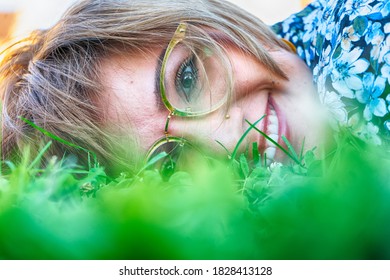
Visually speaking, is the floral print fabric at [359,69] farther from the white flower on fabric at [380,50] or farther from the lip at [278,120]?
the lip at [278,120]

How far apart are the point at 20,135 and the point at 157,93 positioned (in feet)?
1.21

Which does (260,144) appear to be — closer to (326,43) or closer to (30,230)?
(326,43)

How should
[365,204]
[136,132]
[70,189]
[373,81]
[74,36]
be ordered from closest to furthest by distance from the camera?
[365,204]
[70,189]
[373,81]
[136,132]
[74,36]

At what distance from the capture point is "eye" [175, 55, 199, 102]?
4.10ft

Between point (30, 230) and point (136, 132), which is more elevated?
point (136, 132)

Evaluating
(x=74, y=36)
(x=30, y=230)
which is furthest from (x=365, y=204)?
(x=74, y=36)

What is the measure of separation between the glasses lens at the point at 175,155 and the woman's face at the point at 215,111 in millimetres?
20

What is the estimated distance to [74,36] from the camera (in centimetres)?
138

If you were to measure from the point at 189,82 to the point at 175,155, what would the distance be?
0.63ft

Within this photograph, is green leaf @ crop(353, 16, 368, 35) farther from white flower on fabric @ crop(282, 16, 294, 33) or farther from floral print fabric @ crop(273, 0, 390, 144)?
white flower on fabric @ crop(282, 16, 294, 33)

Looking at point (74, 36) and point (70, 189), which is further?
point (74, 36)

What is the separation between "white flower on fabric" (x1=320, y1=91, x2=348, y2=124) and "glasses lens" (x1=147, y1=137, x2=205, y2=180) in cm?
32

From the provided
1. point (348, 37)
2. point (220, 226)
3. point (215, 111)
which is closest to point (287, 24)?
point (348, 37)

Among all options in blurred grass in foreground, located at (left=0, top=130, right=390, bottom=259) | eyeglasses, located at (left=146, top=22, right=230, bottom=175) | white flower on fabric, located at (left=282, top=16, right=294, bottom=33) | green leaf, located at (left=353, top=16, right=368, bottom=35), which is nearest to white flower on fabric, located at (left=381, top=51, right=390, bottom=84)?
green leaf, located at (left=353, top=16, right=368, bottom=35)
